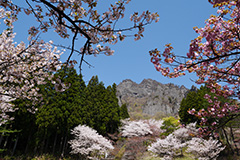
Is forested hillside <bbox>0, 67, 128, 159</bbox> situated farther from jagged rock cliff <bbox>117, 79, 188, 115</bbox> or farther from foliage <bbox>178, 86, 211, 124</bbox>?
jagged rock cliff <bbox>117, 79, 188, 115</bbox>

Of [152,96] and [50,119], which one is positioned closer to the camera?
[50,119]

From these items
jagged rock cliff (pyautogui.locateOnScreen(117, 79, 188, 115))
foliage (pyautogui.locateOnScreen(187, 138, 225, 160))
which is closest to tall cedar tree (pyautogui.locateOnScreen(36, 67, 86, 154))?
foliage (pyautogui.locateOnScreen(187, 138, 225, 160))

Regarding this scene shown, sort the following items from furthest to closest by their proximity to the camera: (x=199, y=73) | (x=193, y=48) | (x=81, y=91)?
(x=81, y=91) → (x=199, y=73) → (x=193, y=48)

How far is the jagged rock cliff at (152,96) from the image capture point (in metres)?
75.9

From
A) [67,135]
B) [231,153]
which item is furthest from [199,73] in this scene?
[67,135]

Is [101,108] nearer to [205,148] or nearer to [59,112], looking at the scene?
[59,112]

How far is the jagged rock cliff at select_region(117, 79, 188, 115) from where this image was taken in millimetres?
75938

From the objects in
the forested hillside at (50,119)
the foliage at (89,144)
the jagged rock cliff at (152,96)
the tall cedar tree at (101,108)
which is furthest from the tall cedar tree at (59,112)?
the jagged rock cliff at (152,96)

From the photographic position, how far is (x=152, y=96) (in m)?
90.6

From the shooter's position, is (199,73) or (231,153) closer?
(199,73)

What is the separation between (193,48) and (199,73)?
50.8 inches

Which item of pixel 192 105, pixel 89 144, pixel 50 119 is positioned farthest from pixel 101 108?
pixel 192 105

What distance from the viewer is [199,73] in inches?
151

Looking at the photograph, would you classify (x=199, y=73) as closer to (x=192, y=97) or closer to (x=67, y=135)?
(x=67, y=135)
